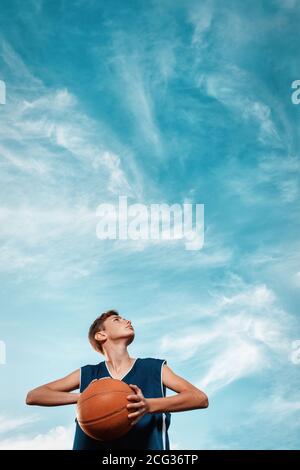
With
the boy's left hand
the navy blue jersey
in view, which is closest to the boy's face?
the navy blue jersey

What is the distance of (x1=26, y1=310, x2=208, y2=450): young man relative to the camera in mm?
5207

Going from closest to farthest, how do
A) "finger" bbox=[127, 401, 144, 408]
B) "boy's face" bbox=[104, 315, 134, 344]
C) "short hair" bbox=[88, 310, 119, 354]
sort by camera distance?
"finger" bbox=[127, 401, 144, 408], "boy's face" bbox=[104, 315, 134, 344], "short hair" bbox=[88, 310, 119, 354]

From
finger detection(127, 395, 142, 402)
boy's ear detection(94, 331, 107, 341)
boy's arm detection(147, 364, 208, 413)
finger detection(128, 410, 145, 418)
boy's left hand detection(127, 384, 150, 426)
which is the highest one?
boy's ear detection(94, 331, 107, 341)

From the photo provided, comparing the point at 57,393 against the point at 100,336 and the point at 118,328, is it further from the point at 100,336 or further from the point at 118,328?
the point at 118,328

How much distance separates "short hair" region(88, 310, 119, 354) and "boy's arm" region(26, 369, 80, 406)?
492mm

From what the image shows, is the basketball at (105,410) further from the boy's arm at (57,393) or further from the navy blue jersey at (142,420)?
the boy's arm at (57,393)

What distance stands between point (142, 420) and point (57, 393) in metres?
1.02

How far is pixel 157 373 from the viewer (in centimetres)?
595

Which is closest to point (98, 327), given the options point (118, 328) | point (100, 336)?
point (100, 336)

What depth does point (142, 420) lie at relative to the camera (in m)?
5.55

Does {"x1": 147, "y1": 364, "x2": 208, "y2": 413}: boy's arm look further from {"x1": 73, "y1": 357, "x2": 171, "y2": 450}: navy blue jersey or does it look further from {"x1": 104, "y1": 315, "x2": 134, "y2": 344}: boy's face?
{"x1": 104, "y1": 315, "x2": 134, "y2": 344}: boy's face
